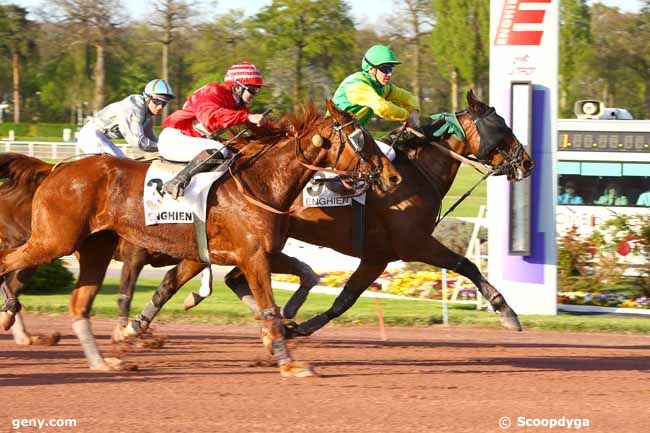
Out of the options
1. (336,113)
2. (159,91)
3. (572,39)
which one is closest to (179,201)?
(336,113)

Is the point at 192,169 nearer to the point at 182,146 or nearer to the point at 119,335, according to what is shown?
the point at 182,146

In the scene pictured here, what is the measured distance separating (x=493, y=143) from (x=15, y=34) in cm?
4579

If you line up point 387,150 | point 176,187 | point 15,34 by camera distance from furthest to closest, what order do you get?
1. point 15,34
2. point 387,150
3. point 176,187

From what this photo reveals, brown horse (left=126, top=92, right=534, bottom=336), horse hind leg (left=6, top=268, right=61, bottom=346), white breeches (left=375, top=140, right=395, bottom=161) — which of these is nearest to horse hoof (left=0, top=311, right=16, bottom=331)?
horse hind leg (left=6, top=268, right=61, bottom=346)

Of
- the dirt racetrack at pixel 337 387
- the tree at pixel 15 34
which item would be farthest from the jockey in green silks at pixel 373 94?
the tree at pixel 15 34

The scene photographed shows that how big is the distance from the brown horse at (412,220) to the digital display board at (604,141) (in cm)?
708

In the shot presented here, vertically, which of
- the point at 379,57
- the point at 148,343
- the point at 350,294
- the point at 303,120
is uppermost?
the point at 379,57

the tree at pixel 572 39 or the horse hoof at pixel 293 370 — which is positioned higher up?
the tree at pixel 572 39

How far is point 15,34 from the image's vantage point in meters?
50.3

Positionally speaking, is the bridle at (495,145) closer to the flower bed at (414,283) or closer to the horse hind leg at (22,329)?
the horse hind leg at (22,329)

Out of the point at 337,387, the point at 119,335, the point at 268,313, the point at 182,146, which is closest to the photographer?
the point at 337,387

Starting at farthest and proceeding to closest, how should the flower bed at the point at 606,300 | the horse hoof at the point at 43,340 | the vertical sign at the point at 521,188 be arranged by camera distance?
the flower bed at the point at 606,300 < the vertical sign at the point at 521,188 < the horse hoof at the point at 43,340

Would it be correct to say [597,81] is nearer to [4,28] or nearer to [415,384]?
[4,28]

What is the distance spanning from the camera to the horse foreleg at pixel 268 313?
7.16 metres
